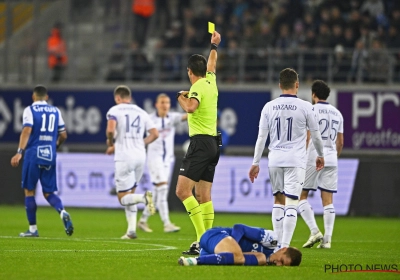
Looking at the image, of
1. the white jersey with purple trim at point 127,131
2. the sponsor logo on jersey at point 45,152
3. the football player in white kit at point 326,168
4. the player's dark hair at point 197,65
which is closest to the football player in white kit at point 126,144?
the white jersey with purple trim at point 127,131

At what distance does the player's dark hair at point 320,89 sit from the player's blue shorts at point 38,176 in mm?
4704

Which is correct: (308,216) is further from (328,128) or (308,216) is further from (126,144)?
(126,144)

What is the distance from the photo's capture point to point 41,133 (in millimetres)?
15234

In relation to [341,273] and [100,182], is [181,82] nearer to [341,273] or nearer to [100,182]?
[100,182]

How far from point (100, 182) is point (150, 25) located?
909 centimetres

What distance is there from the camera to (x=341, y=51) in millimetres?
25344

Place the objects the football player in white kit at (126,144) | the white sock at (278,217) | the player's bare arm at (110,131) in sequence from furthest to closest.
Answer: the football player in white kit at (126,144) < the player's bare arm at (110,131) < the white sock at (278,217)

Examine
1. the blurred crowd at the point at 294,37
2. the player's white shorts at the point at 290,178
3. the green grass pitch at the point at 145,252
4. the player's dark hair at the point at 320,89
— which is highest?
the blurred crowd at the point at 294,37

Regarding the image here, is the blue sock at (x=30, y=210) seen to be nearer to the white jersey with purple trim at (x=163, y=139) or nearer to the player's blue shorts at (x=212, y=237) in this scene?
the white jersey with purple trim at (x=163, y=139)

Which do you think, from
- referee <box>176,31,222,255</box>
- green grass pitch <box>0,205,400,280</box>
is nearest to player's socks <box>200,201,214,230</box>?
referee <box>176,31,222,255</box>

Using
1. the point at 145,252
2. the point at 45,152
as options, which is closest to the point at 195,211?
the point at 145,252

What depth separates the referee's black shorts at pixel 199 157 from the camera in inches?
456

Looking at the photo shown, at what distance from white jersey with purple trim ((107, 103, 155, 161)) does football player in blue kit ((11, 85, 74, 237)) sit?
108 cm

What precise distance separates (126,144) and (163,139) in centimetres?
252
